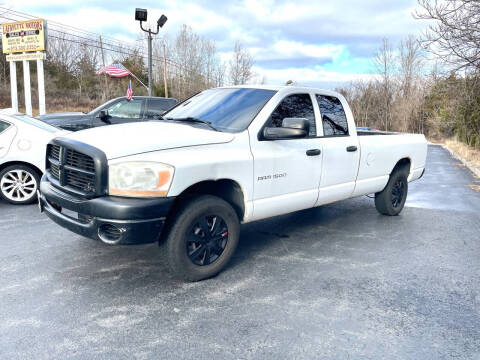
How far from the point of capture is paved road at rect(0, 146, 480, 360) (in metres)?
2.92

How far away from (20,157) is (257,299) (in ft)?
16.4

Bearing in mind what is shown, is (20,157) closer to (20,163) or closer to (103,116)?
(20,163)

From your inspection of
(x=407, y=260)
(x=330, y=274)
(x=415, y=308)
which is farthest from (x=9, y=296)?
(x=407, y=260)

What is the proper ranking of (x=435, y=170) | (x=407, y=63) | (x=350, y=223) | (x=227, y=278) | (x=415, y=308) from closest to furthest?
(x=415, y=308), (x=227, y=278), (x=350, y=223), (x=435, y=170), (x=407, y=63)

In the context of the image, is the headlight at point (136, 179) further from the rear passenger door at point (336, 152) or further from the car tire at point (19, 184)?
the car tire at point (19, 184)

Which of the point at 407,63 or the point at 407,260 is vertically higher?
the point at 407,63

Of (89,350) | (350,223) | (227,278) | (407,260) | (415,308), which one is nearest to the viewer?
(89,350)

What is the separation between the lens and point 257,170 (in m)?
4.22

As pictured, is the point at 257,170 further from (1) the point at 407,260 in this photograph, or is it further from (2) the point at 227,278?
(1) the point at 407,260

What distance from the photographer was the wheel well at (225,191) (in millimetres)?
3943

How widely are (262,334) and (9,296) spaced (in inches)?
87.5

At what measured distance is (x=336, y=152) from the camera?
5160 mm

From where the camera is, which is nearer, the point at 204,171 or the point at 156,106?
the point at 204,171

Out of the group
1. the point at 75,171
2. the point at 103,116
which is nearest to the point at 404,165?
the point at 75,171
